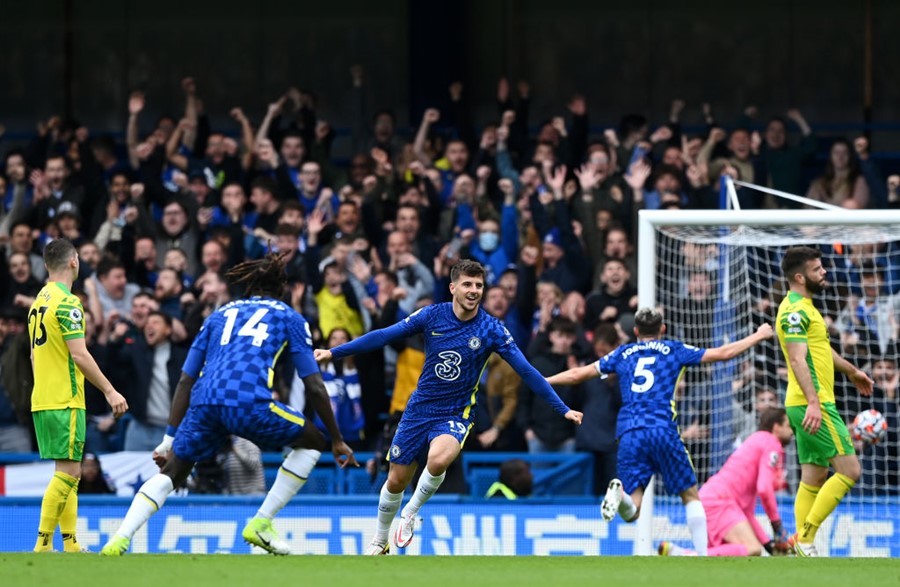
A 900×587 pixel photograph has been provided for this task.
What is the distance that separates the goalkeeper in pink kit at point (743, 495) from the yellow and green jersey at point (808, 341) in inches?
52.6

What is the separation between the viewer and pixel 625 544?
13.0 metres

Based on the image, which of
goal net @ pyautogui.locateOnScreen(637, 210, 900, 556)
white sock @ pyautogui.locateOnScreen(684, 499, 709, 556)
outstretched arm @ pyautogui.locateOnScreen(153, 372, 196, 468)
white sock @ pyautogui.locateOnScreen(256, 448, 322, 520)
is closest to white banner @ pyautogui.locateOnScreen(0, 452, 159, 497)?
goal net @ pyautogui.locateOnScreen(637, 210, 900, 556)

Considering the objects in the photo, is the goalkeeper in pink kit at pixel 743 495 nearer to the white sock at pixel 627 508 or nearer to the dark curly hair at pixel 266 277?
the white sock at pixel 627 508

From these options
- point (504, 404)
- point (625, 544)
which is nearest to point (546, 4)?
point (504, 404)

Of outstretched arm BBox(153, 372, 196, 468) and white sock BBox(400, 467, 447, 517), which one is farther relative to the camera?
white sock BBox(400, 467, 447, 517)

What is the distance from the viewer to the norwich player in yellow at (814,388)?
35.7ft

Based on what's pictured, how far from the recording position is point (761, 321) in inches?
563

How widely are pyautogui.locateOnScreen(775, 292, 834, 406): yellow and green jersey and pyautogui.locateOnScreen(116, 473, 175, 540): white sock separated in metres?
4.22

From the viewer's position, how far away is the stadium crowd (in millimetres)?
13930

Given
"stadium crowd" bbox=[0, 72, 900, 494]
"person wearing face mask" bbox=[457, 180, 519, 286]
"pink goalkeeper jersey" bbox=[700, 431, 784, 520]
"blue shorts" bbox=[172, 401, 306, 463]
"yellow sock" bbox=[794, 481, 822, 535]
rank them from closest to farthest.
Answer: "blue shorts" bbox=[172, 401, 306, 463] < "yellow sock" bbox=[794, 481, 822, 535] < "pink goalkeeper jersey" bbox=[700, 431, 784, 520] < "stadium crowd" bbox=[0, 72, 900, 494] < "person wearing face mask" bbox=[457, 180, 519, 286]

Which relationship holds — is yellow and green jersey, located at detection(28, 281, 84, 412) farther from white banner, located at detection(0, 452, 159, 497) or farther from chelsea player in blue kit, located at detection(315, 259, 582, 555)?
white banner, located at detection(0, 452, 159, 497)

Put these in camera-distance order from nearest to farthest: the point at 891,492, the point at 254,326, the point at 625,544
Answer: the point at 254,326, the point at 625,544, the point at 891,492

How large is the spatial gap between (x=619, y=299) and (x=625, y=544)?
7.28ft

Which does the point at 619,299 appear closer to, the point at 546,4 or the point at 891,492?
the point at 891,492
